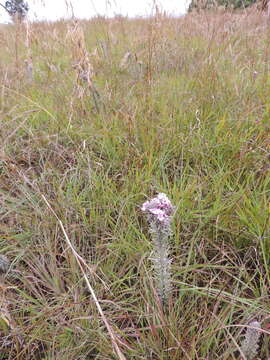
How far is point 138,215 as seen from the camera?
1.38 m

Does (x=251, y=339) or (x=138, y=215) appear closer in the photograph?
(x=251, y=339)

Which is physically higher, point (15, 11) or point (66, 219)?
point (15, 11)

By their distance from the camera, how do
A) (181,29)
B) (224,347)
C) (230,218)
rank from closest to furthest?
(224,347) < (230,218) < (181,29)

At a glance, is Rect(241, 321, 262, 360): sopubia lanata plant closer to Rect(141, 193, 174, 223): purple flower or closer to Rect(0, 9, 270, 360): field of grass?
Rect(0, 9, 270, 360): field of grass

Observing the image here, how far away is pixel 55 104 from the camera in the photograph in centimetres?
215

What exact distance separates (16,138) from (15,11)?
87 centimetres

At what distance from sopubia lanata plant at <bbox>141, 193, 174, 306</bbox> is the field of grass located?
0.14ft

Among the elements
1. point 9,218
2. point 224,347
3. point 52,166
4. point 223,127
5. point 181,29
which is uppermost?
point 181,29

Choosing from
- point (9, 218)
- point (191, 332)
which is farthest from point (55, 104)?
point (191, 332)

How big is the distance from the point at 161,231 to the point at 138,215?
51 centimetres

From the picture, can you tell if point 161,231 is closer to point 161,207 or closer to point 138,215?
point 161,207

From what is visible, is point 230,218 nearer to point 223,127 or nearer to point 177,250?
point 177,250

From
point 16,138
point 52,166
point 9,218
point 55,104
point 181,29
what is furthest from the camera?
point 181,29

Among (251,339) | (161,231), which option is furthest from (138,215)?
(251,339)
